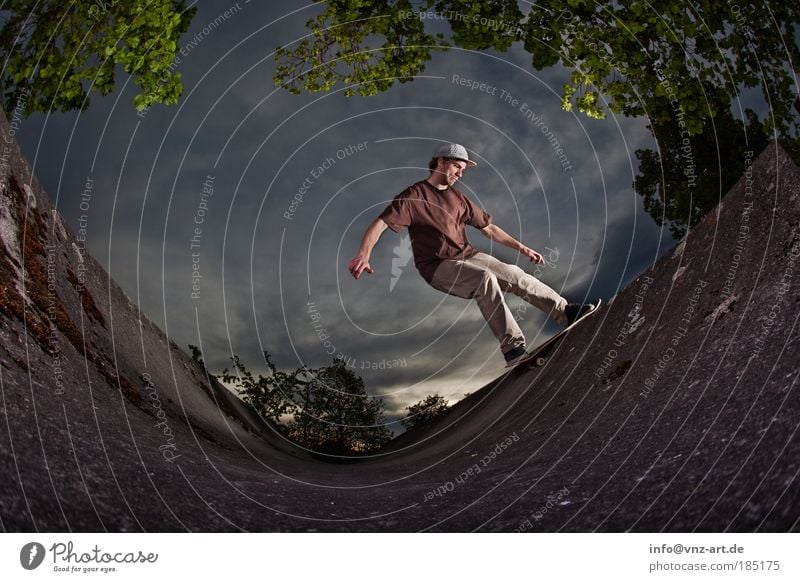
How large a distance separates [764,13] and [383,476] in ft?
24.1

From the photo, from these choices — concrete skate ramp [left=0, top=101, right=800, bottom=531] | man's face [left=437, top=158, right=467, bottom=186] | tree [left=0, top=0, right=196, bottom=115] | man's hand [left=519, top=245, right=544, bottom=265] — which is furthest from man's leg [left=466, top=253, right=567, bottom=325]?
tree [left=0, top=0, right=196, bottom=115]

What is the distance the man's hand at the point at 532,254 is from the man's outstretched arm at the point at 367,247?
7.43 feet

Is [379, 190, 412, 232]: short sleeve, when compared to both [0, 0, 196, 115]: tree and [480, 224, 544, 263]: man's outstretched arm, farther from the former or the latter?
[0, 0, 196, 115]: tree

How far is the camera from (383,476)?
6102mm

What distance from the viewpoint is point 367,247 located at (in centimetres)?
822

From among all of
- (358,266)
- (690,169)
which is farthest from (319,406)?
(690,169)

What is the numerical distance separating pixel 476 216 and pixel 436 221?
2.34ft

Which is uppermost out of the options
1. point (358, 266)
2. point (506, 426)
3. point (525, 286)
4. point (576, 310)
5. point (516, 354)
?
point (358, 266)

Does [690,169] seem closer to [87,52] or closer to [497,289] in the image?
[497,289]

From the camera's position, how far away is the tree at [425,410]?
12377 millimetres

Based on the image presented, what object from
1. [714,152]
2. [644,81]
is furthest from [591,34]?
[714,152]
